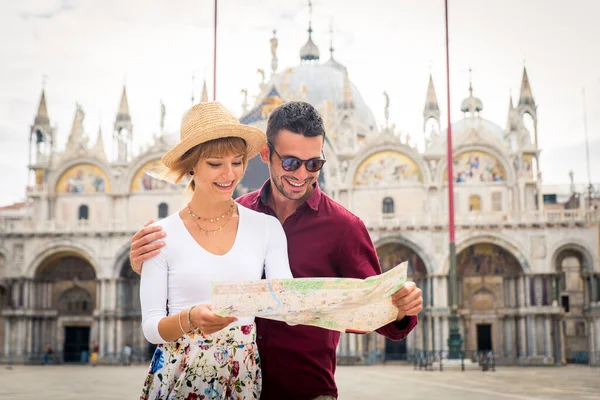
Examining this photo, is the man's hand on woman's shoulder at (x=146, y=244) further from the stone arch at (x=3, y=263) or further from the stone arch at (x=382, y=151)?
the stone arch at (x=3, y=263)

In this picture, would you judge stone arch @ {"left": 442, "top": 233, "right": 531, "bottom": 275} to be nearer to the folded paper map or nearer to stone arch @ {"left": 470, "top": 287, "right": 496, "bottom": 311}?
stone arch @ {"left": 470, "top": 287, "right": 496, "bottom": 311}

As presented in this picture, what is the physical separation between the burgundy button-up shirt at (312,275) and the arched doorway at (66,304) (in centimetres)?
3539

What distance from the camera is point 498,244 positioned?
35.1 meters

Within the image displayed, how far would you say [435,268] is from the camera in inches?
1380

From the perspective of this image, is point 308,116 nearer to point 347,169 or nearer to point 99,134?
point 347,169

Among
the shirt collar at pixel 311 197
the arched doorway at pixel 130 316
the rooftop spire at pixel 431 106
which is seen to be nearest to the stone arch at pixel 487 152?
the rooftop spire at pixel 431 106

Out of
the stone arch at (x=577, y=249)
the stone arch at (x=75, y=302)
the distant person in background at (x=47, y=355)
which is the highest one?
the stone arch at (x=577, y=249)

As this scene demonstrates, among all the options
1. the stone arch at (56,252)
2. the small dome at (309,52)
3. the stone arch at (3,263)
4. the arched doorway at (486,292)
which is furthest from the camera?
the small dome at (309,52)

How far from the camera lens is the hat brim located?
3.59 metres

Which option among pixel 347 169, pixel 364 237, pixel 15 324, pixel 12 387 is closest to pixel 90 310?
pixel 15 324

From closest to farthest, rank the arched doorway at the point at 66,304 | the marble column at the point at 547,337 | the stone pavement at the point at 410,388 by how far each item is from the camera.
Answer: the stone pavement at the point at 410,388, the marble column at the point at 547,337, the arched doorway at the point at 66,304

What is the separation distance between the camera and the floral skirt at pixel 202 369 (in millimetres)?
3426

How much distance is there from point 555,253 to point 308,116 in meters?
33.0

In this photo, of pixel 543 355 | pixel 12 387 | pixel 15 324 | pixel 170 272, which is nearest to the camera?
pixel 170 272
